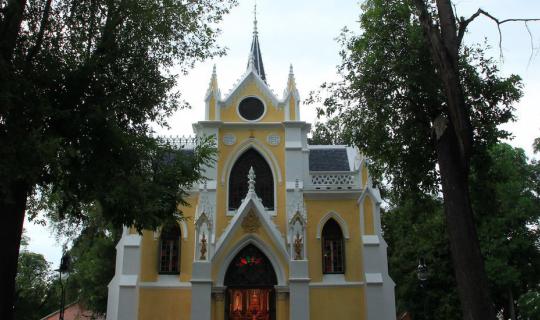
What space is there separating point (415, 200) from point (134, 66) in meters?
8.38

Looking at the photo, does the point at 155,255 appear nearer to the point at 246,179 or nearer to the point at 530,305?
the point at 246,179

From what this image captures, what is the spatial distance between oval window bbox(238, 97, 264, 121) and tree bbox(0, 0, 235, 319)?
9.24 metres

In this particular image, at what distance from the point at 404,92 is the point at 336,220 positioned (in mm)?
9009

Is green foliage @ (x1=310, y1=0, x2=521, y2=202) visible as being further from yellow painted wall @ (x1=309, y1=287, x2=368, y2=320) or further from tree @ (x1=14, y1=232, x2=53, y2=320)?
tree @ (x1=14, y1=232, x2=53, y2=320)

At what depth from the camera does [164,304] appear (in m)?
19.6

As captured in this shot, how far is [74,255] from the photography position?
87.8 feet

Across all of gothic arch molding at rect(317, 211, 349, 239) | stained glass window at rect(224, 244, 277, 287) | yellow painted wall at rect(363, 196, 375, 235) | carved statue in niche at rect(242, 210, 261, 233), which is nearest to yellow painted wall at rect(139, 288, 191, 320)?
stained glass window at rect(224, 244, 277, 287)

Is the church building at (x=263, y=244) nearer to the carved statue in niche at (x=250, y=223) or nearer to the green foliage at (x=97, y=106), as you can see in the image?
the carved statue in niche at (x=250, y=223)

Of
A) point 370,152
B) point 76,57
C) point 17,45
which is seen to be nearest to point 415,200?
point 370,152

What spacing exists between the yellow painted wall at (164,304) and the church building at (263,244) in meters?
0.04

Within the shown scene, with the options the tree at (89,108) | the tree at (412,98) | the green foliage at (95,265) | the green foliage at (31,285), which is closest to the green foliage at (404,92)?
the tree at (412,98)

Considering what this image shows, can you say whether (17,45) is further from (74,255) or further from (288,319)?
(74,255)

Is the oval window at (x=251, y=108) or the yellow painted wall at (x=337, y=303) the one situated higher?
the oval window at (x=251, y=108)

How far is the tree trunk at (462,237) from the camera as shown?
930cm
